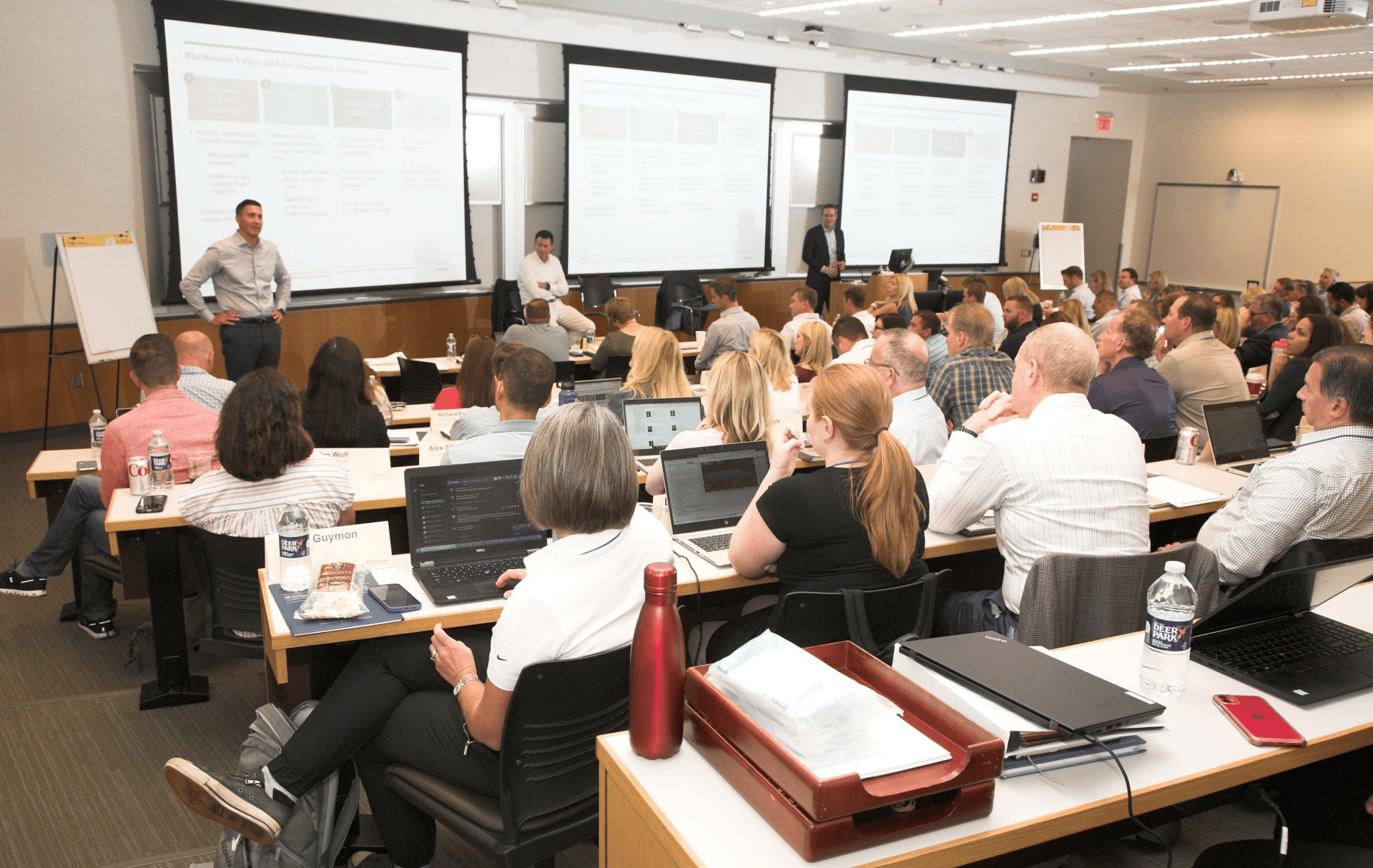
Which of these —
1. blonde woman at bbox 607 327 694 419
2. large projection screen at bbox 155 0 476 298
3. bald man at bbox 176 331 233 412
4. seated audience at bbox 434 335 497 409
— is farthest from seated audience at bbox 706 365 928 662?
large projection screen at bbox 155 0 476 298

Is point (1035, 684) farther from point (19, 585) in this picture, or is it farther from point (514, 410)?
point (19, 585)

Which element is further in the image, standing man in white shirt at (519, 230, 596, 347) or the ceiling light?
standing man in white shirt at (519, 230, 596, 347)

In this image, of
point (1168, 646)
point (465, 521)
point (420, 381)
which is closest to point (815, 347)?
point (420, 381)

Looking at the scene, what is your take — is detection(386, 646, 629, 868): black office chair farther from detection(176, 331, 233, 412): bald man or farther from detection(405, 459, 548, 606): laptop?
detection(176, 331, 233, 412): bald man

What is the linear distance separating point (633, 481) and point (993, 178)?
1266 cm

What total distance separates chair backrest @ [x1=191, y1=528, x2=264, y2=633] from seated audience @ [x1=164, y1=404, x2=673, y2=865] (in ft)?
2.52

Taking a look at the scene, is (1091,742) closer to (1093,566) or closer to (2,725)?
(1093,566)

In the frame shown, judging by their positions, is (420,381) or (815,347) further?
(420,381)

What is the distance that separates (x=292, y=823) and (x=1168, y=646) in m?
1.98

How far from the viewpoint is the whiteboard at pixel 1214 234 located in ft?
49.9

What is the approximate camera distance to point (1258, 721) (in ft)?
5.71

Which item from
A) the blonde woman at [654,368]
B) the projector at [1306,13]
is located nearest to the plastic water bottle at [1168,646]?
the blonde woman at [654,368]

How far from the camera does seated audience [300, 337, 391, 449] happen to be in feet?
13.6

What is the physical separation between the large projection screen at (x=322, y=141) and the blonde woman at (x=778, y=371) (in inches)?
187
